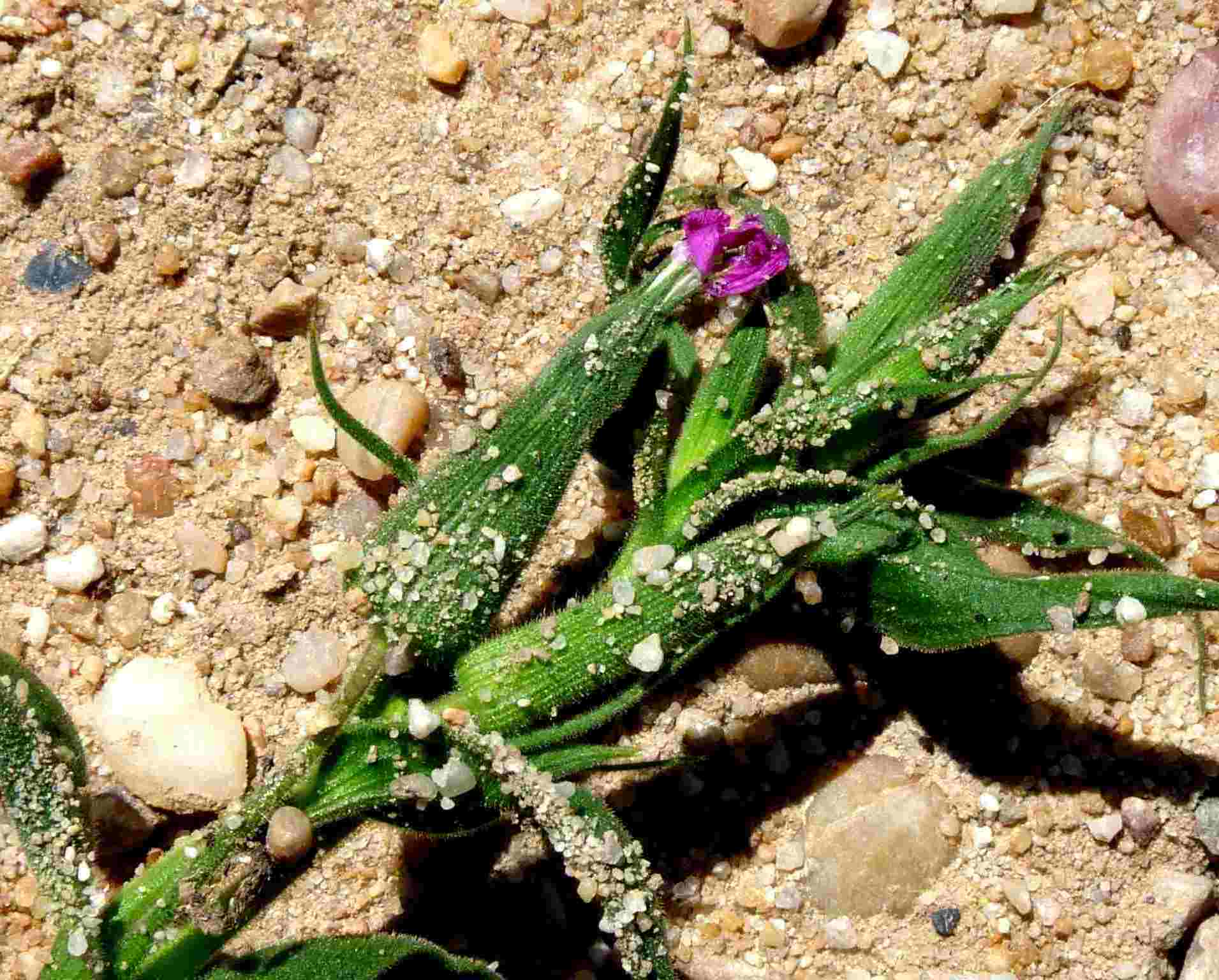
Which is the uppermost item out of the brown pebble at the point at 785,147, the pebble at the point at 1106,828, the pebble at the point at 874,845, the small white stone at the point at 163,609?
the brown pebble at the point at 785,147

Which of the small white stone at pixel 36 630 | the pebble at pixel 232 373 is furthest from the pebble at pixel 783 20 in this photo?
the small white stone at pixel 36 630

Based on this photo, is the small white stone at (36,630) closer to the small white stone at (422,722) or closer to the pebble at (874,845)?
the small white stone at (422,722)

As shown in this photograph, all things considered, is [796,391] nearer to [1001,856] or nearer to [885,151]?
[885,151]

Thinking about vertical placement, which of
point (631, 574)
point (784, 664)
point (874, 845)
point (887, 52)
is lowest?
point (874, 845)

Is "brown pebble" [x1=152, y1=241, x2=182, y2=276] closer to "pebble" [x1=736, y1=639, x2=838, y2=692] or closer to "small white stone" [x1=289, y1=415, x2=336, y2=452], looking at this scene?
"small white stone" [x1=289, y1=415, x2=336, y2=452]

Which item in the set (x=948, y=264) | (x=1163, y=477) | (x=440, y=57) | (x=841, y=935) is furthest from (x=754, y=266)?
(x=841, y=935)

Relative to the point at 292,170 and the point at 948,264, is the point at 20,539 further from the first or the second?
the point at 948,264
